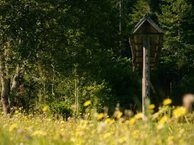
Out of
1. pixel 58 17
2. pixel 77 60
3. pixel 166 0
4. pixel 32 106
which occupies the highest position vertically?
pixel 166 0

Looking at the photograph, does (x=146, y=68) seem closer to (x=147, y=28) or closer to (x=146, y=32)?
(x=146, y=32)

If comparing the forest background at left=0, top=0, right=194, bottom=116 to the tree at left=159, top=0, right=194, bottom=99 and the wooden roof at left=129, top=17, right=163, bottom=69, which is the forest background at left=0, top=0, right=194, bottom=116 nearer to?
the wooden roof at left=129, top=17, right=163, bottom=69

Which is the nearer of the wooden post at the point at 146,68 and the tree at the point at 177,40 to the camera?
the wooden post at the point at 146,68

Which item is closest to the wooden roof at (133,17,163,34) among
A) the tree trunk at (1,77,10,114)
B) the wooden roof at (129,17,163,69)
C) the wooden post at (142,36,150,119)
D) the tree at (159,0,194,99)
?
the wooden roof at (129,17,163,69)

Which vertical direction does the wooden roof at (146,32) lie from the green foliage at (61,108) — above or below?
above

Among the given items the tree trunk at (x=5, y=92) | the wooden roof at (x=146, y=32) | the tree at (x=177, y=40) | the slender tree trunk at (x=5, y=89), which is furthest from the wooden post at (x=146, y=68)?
the tree at (x=177, y=40)

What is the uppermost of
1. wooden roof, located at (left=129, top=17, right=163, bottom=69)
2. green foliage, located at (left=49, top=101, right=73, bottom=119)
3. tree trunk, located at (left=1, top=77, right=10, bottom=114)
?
wooden roof, located at (left=129, top=17, right=163, bottom=69)

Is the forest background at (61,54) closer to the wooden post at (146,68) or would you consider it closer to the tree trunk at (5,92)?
the tree trunk at (5,92)

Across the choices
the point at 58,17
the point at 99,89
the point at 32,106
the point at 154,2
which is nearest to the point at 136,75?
the point at 99,89

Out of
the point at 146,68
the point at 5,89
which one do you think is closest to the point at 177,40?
the point at 5,89

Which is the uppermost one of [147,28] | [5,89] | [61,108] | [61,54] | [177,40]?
[177,40]

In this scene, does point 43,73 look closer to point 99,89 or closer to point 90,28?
point 90,28

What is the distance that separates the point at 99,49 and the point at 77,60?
6.06 ft

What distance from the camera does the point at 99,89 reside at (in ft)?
103
